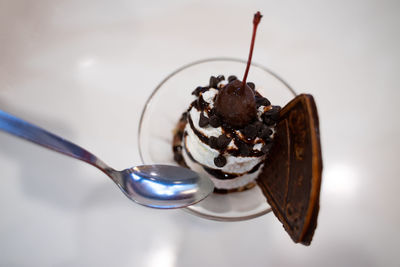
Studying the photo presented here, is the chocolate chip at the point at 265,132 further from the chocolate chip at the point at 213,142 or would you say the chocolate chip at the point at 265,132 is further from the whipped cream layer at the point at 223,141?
the chocolate chip at the point at 213,142

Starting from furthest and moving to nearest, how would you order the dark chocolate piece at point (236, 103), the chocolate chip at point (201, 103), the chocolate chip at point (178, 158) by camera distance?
the chocolate chip at point (178, 158) → the chocolate chip at point (201, 103) → the dark chocolate piece at point (236, 103)

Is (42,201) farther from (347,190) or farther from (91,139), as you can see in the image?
(347,190)

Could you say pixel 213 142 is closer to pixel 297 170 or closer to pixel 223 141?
pixel 223 141

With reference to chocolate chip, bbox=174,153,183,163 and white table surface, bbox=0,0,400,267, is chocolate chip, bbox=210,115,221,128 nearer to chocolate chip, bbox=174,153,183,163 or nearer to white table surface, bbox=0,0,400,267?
chocolate chip, bbox=174,153,183,163

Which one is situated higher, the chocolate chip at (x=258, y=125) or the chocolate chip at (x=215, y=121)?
the chocolate chip at (x=258, y=125)

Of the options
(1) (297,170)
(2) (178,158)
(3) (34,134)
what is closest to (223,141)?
(1) (297,170)

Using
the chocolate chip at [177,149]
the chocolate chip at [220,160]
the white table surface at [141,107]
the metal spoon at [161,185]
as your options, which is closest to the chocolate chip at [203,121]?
the chocolate chip at [220,160]

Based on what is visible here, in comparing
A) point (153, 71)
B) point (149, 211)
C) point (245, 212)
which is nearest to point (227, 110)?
point (245, 212)
